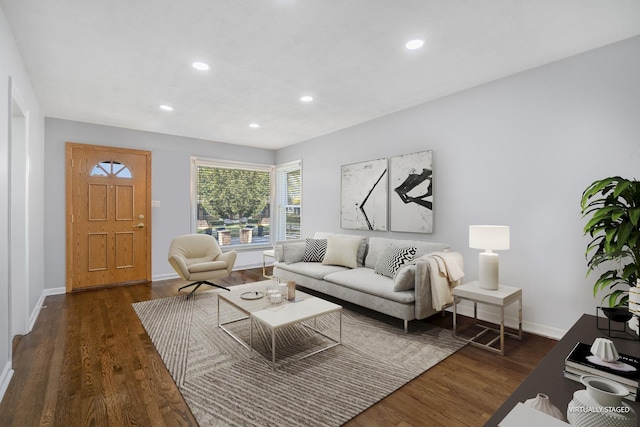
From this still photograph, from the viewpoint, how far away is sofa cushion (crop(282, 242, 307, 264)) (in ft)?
15.0

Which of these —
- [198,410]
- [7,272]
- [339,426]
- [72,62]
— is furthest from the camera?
[72,62]

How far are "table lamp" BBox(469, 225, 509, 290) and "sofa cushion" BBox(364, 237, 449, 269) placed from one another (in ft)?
2.02

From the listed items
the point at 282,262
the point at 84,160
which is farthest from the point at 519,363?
the point at 84,160

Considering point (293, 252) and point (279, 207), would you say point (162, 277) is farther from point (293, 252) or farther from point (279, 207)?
point (279, 207)

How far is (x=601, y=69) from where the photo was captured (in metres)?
2.57

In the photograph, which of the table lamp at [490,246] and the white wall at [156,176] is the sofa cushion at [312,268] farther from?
the white wall at [156,176]

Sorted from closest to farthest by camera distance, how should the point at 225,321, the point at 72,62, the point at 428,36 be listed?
the point at 428,36, the point at 72,62, the point at 225,321

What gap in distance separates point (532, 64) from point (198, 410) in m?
3.86

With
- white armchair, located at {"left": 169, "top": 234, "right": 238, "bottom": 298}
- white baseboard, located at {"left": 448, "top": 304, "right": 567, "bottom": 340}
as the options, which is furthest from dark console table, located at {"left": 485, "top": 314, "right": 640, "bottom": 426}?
white armchair, located at {"left": 169, "top": 234, "right": 238, "bottom": 298}

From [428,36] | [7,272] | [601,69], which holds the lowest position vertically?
[7,272]

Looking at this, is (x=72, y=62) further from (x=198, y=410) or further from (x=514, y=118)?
(x=514, y=118)

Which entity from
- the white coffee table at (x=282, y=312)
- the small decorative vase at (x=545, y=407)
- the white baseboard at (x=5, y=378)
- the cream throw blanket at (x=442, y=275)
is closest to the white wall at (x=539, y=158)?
the cream throw blanket at (x=442, y=275)

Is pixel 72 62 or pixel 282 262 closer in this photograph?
pixel 72 62

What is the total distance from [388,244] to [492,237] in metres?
1.40
